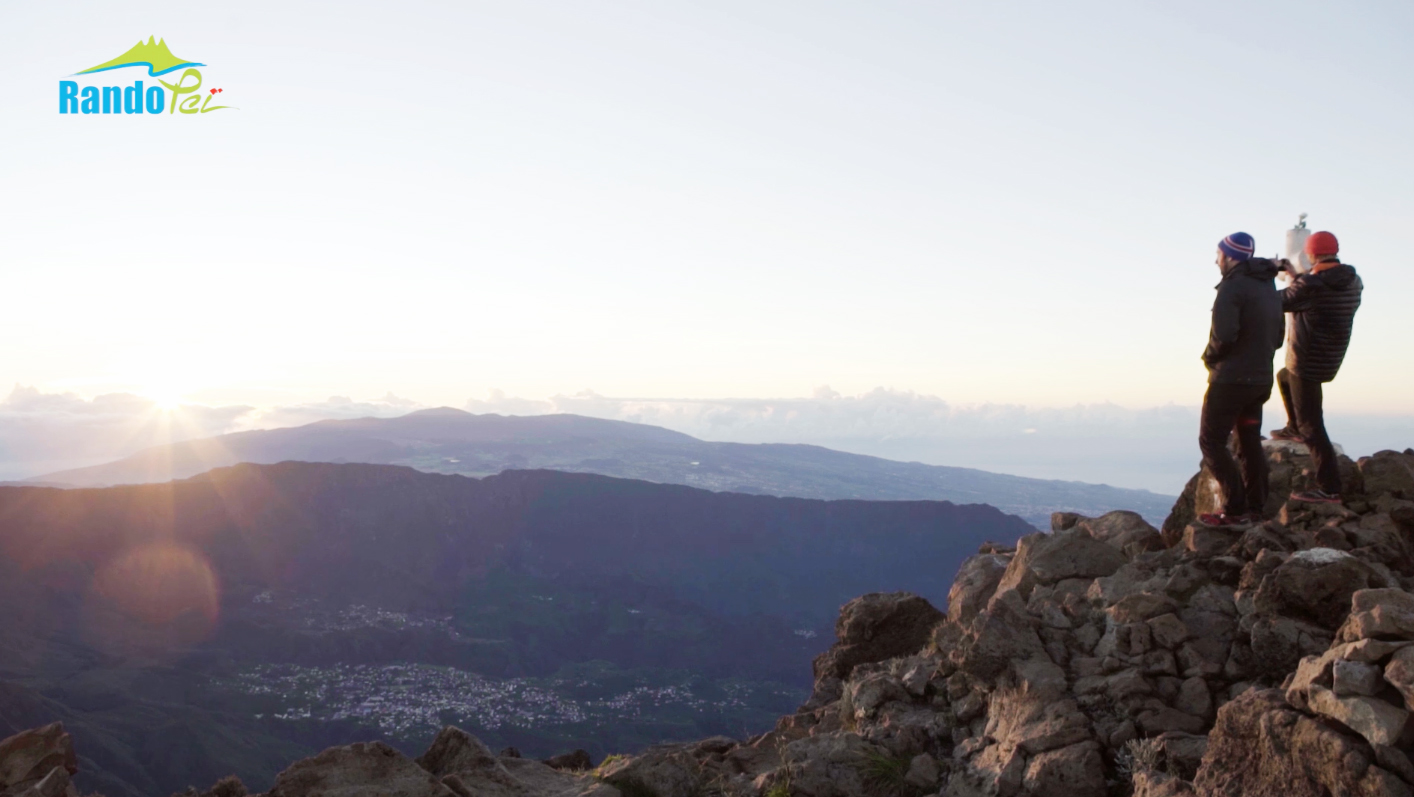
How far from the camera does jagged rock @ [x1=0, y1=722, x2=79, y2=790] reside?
24.8 feet

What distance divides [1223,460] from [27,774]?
38.3 feet

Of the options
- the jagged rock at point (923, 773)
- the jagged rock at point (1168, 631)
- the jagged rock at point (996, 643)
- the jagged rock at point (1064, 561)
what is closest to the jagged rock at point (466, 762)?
the jagged rock at point (923, 773)

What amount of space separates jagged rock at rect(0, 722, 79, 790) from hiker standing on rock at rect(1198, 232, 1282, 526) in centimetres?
1124

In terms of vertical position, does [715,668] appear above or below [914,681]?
below

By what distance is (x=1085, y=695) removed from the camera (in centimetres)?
727

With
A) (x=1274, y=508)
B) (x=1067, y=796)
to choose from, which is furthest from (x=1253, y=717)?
(x=1274, y=508)

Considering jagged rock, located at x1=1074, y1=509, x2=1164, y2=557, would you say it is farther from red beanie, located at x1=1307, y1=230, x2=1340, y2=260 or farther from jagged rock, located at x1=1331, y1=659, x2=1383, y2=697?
jagged rock, located at x1=1331, y1=659, x2=1383, y2=697

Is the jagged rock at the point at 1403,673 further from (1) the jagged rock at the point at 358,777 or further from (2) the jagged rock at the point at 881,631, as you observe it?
(2) the jagged rock at the point at 881,631

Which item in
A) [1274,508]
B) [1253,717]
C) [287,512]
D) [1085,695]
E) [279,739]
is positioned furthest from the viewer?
[287,512]

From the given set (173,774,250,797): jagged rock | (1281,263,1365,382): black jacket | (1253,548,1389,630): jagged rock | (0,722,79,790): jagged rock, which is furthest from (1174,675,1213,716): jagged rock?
(0,722,79,790): jagged rock

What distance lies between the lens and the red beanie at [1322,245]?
9320 mm

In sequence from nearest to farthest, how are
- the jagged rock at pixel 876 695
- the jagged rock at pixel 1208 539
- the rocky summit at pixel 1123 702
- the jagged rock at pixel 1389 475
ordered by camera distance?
the rocky summit at pixel 1123 702 → the jagged rock at pixel 876 695 → the jagged rock at pixel 1208 539 → the jagged rock at pixel 1389 475

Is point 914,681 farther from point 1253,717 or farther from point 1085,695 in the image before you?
point 1253,717

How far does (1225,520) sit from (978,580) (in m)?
3.27
